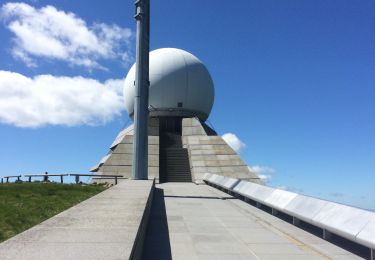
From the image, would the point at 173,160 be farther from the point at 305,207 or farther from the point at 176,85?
the point at 305,207

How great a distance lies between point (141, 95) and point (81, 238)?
15072mm

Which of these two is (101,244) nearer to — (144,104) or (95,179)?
(144,104)

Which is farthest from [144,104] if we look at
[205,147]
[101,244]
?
[101,244]

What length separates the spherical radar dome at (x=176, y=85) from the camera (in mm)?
38562

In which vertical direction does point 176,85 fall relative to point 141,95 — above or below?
above

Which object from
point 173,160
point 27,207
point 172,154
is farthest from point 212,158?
point 27,207

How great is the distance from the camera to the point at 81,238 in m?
5.07

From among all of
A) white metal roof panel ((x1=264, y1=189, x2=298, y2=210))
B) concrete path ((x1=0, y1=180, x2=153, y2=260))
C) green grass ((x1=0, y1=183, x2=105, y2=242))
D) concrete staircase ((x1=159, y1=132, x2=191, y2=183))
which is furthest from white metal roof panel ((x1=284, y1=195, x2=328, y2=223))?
concrete staircase ((x1=159, y1=132, x2=191, y2=183))

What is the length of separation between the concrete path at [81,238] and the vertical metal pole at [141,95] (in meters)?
11.9

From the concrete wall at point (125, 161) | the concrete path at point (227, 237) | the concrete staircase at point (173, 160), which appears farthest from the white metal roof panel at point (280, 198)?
the concrete staircase at point (173, 160)

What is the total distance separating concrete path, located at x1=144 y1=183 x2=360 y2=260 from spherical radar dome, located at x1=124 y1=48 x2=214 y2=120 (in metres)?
26.0

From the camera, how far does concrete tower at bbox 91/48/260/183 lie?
2809 centimetres

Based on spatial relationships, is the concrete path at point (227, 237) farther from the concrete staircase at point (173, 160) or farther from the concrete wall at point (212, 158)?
the concrete staircase at point (173, 160)

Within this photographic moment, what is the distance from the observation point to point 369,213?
7.28m
